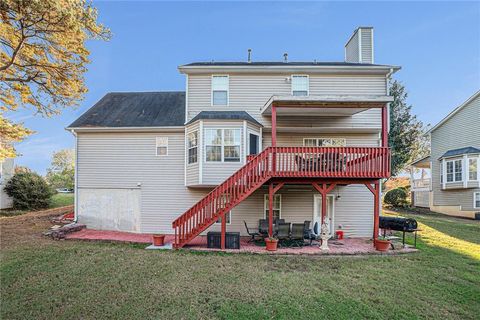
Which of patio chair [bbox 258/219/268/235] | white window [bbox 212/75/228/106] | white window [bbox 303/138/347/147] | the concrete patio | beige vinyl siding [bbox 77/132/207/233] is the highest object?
white window [bbox 212/75/228/106]

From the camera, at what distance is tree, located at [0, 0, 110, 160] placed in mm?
10094

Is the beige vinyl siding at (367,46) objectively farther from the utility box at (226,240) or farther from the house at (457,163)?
the utility box at (226,240)

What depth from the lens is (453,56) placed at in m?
20.0

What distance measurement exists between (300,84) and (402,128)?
17.8 m

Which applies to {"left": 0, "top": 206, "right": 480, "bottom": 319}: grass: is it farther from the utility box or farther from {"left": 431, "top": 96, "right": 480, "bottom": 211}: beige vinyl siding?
{"left": 431, "top": 96, "right": 480, "bottom": 211}: beige vinyl siding

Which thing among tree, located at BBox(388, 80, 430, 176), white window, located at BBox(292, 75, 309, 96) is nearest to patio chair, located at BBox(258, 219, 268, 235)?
white window, located at BBox(292, 75, 309, 96)

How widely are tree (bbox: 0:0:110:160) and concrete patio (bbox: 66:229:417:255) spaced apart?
5.91m

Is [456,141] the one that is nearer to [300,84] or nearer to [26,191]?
[300,84]

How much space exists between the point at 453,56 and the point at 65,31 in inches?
1019

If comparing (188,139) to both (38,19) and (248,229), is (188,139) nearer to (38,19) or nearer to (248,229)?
(248,229)

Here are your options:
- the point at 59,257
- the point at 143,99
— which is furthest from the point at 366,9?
the point at 59,257

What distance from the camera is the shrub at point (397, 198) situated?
75.2ft

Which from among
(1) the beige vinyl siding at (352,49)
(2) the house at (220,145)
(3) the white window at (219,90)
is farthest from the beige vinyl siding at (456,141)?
(3) the white window at (219,90)

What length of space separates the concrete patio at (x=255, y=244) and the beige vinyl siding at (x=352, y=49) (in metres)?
9.73
